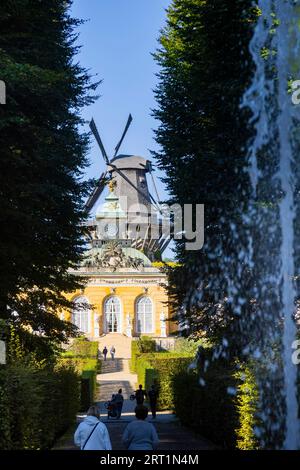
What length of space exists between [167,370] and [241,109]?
15623 millimetres

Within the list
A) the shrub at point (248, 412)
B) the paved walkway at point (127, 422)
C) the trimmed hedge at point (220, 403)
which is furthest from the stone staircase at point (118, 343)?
the shrub at point (248, 412)

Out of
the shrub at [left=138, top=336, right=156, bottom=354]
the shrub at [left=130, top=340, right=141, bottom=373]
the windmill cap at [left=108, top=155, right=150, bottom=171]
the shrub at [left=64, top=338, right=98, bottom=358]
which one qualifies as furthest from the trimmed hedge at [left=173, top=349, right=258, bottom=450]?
the windmill cap at [left=108, top=155, right=150, bottom=171]

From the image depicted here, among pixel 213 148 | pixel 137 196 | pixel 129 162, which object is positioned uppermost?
pixel 129 162

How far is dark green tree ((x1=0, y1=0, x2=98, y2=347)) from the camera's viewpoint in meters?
14.7

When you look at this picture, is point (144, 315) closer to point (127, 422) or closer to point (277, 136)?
point (127, 422)

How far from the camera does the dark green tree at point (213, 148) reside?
1845cm

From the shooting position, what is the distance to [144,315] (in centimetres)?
6166

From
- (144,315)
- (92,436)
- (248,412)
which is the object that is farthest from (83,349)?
(92,436)

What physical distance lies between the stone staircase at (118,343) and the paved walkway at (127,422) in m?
6.40

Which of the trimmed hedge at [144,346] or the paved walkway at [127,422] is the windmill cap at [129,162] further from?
the paved walkway at [127,422]

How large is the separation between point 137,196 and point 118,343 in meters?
28.4

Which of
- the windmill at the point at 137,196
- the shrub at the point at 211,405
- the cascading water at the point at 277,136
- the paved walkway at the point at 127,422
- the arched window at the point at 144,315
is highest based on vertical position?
the windmill at the point at 137,196

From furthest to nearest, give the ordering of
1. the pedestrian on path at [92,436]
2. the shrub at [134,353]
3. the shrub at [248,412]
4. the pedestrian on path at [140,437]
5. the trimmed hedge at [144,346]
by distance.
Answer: the trimmed hedge at [144,346] < the shrub at [134,353] < the shrub at [248,412] < the pedestrian on path at [92,436] < the pedestrian on path at [140,437]

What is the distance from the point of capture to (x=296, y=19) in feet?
51.5
